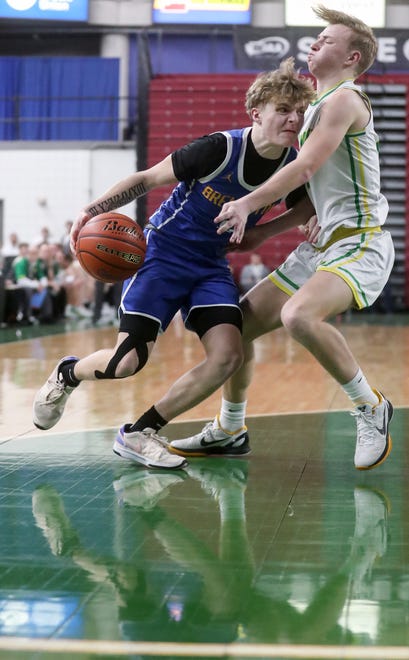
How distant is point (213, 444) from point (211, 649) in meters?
2.30

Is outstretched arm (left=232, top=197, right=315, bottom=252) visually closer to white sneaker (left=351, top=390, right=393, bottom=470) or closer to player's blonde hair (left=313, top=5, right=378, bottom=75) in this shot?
player's blonde hair (left=313, top=5, right=378, bottom=75)

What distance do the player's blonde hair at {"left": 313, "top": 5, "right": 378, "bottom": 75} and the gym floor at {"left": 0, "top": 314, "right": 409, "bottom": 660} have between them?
1601 millimetres

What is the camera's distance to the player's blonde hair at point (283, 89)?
12.8 ft

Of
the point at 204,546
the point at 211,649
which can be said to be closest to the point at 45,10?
the point at 204,546

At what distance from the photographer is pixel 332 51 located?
152 inches

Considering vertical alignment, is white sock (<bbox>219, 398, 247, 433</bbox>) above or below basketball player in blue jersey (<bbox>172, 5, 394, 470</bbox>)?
below

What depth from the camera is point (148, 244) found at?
4.21 m

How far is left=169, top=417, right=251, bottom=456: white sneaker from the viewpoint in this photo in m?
4.35

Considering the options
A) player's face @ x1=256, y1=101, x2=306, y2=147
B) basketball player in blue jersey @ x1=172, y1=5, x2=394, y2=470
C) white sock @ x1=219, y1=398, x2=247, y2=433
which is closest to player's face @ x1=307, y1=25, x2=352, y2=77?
basketball player in blue jersey @ x1=172, y1=5, x2=394, y2=470

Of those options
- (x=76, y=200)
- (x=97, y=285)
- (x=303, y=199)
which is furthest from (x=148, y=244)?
(x=76, y=200)

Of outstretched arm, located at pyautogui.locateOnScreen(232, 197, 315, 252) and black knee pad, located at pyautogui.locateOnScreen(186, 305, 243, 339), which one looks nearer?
black knee pad, located at pyautogui.locateOnScreen(186, 305, 243, 339)

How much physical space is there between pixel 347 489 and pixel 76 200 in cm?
1555

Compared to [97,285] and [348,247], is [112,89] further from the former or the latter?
[348,247]

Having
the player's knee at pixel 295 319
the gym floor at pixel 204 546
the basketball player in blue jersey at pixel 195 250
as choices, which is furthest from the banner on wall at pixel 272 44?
the player's knee at pixel 295 319
